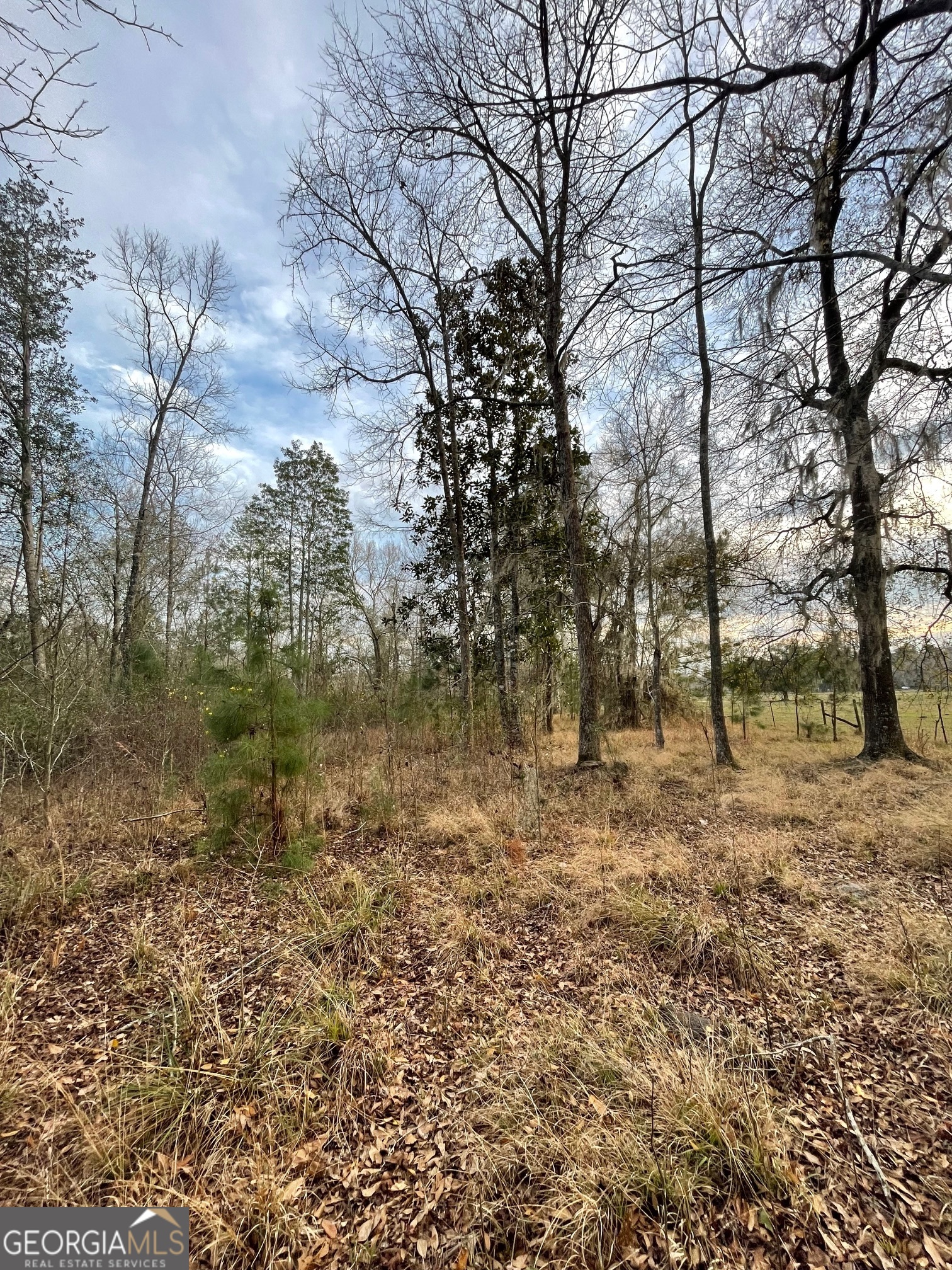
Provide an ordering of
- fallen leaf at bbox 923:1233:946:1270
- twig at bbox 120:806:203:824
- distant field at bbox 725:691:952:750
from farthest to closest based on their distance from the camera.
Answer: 1. distant field at bbox 725:691:952:750
2. twig at bbox 120:806:203:824
3. fallen leaf at bbox 923:1233:946:1270

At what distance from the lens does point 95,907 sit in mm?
3602

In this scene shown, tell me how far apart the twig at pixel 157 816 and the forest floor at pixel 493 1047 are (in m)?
0.21

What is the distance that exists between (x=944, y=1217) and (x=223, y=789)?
4.71 metres

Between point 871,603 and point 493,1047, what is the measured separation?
6945mm

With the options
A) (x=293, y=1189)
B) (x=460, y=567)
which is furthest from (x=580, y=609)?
(x=293, y=1189)

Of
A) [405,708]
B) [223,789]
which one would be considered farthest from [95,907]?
[405,708]

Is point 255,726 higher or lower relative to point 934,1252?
higher

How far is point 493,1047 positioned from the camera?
7.64ft

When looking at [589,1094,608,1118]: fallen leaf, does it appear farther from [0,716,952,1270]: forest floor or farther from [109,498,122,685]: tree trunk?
[109,498,122,685]: tree trunk

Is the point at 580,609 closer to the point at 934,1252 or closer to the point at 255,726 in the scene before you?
the point at 255,726

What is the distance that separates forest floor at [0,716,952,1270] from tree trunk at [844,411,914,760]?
311 centimetres

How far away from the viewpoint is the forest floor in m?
1.61

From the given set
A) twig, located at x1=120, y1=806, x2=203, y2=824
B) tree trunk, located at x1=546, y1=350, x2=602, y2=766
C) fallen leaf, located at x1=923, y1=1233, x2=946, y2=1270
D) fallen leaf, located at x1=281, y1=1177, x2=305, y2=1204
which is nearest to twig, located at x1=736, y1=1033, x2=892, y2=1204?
fallen leaf, located at x1=923, y1=1233, x2=946, y2=1270

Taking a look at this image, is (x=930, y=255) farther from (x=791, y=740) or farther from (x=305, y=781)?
(x=791, y=740)
